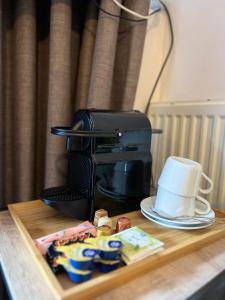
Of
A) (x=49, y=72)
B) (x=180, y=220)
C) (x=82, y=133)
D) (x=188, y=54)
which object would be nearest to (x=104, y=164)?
(x=82, y=133)

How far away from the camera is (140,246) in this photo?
1.51ft

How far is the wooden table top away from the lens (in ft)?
1.25

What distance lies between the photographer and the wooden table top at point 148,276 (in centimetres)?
38

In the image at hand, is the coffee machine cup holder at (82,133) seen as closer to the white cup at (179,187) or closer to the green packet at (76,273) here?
the white cup at (179,187)

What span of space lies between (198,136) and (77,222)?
0.53 m

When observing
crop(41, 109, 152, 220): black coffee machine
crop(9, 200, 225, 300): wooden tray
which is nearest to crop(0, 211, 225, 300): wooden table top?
crop(9, 200, 225, 300): wooden tray

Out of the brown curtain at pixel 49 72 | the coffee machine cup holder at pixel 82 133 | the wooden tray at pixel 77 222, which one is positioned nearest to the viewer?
the wooden tray at pixel 77 222

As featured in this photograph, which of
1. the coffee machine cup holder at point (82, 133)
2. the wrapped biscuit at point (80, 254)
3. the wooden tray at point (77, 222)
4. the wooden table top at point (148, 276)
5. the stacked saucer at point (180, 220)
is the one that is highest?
the coffee machine cup holder at point (82, 133)

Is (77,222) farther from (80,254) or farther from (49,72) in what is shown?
(49,72)

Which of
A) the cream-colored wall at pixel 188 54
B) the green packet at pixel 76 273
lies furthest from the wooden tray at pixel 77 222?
the cream-colored wall at pixel 188 54

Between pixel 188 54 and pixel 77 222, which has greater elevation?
pixel 188 54

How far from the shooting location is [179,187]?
0.56 m

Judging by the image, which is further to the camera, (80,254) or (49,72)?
(49,72)

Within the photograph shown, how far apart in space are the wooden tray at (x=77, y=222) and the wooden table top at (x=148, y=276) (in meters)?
0.01
